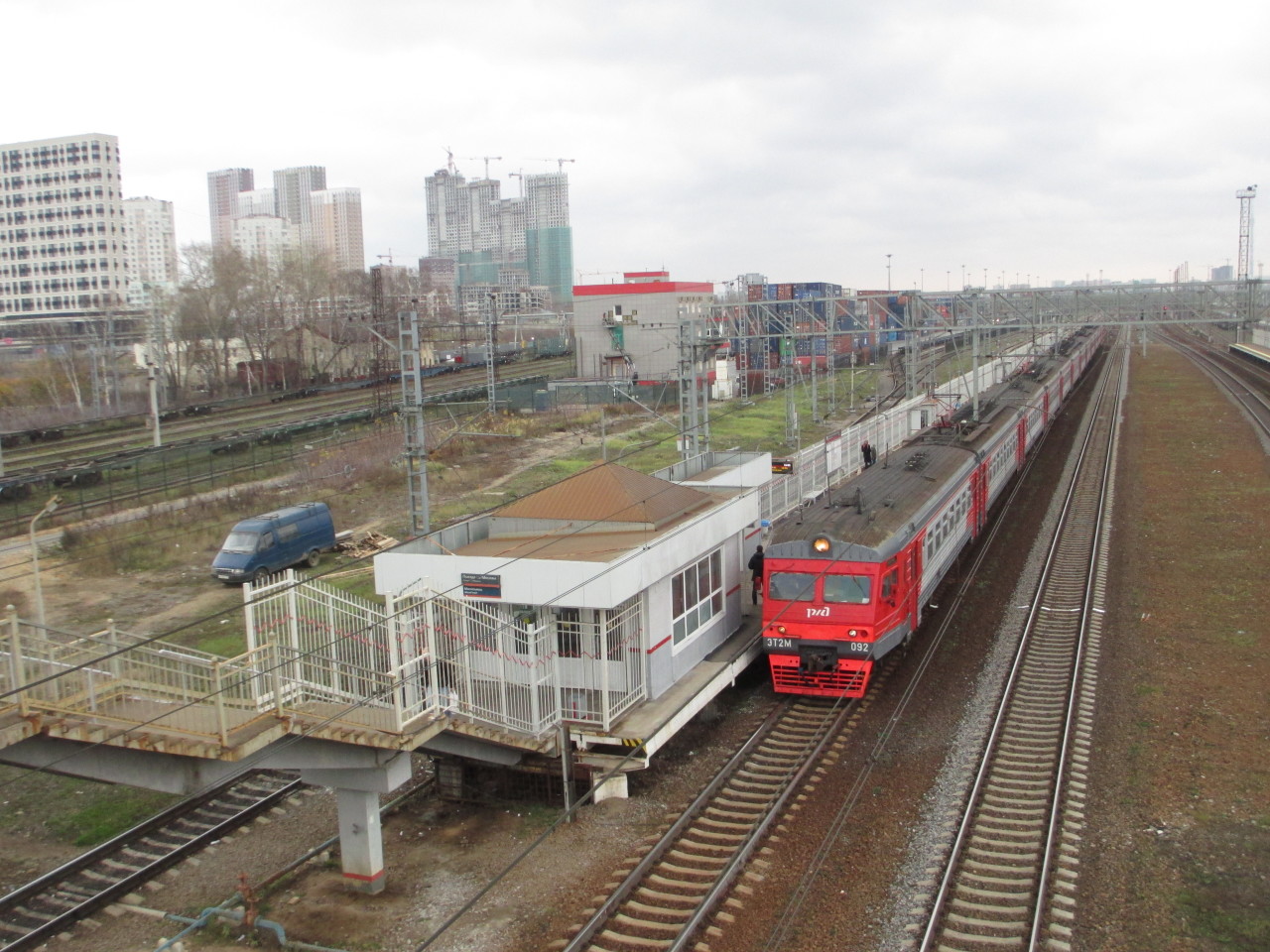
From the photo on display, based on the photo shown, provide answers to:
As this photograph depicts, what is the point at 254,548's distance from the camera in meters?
25.4

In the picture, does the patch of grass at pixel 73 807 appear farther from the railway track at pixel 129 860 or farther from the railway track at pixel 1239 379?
the railway track at pixel 1239 379

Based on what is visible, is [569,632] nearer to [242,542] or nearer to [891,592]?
[891,592]

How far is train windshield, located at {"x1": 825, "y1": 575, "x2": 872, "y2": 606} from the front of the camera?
15.8 meters

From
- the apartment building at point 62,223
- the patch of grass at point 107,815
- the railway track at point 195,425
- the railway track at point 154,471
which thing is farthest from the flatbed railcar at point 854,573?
the apartment building at point 62,223

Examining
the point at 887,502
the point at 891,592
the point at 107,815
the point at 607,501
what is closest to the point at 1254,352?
the point at 887,502

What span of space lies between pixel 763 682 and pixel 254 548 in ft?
44.4

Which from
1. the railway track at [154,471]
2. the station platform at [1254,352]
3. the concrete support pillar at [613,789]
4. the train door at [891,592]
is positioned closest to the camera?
the concrete support pillar at [613,789]

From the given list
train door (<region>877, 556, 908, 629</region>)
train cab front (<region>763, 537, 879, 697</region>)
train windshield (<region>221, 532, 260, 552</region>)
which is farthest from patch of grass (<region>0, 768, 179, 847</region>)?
train windshield (<region>221, 532, 260, 552</region>)

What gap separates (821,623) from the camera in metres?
15.9

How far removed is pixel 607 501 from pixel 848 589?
12.3 feet

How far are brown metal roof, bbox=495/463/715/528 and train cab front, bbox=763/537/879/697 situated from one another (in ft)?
6.07

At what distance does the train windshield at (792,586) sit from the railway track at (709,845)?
5.37 feet

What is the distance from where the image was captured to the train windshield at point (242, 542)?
25.5 meters

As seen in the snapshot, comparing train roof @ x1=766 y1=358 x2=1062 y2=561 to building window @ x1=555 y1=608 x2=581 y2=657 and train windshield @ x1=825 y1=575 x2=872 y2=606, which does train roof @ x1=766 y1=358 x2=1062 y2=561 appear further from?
building window @ x1=555 y1=608 x2=581 y2=657
